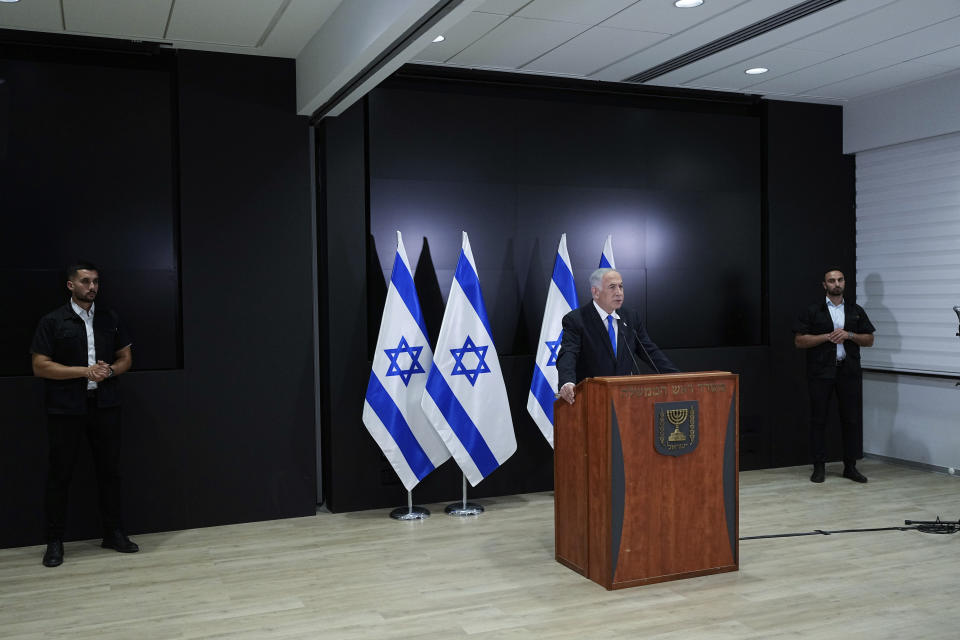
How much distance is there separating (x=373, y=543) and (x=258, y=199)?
2.42 m

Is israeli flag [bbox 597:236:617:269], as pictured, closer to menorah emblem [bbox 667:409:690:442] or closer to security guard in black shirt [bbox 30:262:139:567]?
Answer: menorah emblem [bbox 667:409:690:442]

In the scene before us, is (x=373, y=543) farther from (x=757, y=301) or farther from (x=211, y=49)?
(x=757, y=301)

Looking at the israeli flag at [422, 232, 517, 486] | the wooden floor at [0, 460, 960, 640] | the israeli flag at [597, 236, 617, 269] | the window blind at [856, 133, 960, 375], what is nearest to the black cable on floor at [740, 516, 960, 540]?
the wooden floor at [0, 460, 960, 640]

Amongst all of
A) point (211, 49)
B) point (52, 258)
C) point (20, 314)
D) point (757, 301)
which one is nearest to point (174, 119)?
point (211, 49)

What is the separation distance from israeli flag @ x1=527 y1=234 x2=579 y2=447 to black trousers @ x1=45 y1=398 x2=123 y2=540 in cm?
280

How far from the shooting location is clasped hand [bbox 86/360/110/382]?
16.3ft

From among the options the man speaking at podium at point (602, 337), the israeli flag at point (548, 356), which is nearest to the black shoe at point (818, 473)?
the israeli flag at point (548, 356)

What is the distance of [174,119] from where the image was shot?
5.82 metres

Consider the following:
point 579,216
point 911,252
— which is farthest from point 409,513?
point 911,252

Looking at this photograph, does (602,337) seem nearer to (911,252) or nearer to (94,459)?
(94,459)

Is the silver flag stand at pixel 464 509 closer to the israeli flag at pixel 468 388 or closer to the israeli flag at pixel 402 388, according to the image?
the israeli flag at pixel 468 388

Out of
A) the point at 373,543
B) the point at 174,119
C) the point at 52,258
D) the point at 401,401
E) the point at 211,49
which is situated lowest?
the point at 373,543

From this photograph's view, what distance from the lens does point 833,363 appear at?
695 centimetres

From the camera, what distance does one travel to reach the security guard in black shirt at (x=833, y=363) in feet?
22.8
